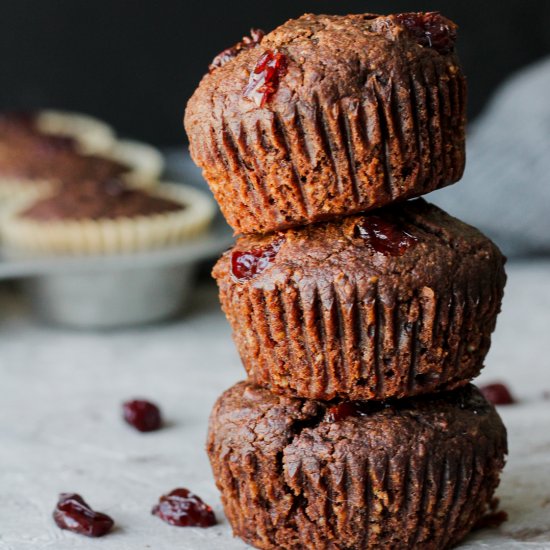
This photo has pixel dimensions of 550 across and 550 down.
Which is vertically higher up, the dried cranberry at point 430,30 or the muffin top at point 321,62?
the dried cranberry at point 430,30

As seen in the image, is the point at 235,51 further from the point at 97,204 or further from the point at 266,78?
the point at 97,204

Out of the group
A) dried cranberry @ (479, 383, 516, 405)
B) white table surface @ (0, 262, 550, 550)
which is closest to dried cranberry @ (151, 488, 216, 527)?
white table surface @ (0, 262, 550, 550)

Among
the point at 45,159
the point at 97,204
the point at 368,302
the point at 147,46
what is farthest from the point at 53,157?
the point at 368,302

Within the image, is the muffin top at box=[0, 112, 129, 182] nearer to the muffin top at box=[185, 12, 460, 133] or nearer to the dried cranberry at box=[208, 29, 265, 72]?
the dried cranberry at box=[208, 29, 265, 72]

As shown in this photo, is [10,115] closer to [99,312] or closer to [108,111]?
[108,111]

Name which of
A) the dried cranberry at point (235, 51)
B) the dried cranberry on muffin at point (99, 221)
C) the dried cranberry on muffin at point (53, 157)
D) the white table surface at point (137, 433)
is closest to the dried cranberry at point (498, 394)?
the white table surface at point (137, 433)

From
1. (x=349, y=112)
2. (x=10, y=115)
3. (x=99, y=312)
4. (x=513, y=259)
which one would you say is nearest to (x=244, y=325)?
(x=349, y=112)

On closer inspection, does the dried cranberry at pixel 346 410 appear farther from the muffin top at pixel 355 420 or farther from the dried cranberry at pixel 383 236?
the dried cranberry at pixel 383 236
